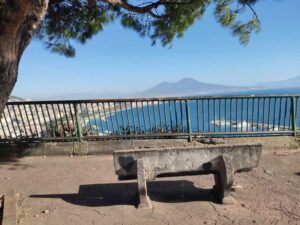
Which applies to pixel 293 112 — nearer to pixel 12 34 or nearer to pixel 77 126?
pixel 77 126

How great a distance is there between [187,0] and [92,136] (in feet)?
14.4

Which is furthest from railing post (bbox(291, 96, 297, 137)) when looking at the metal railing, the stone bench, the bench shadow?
the stone bench

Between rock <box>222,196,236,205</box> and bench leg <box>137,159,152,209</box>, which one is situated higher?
bench leg <box>137,159,152,209</box>

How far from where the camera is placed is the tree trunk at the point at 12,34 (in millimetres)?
4410

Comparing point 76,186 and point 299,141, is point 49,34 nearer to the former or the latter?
point 76,186

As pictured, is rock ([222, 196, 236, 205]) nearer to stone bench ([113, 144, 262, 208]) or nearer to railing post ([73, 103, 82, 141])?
stone bench ([113, 144, 262, 208])

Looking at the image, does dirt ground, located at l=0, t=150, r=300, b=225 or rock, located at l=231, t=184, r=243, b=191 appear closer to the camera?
dirt ground, located at l=0, t=150, r=300, b=225

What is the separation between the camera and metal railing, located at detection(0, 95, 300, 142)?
31.2 feet

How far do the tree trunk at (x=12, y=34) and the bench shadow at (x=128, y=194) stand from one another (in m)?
2.17

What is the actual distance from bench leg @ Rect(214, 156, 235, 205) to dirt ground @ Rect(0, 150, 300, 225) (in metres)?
0.15

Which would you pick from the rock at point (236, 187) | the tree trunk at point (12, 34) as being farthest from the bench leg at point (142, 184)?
the tree trunk at point (12, 34)

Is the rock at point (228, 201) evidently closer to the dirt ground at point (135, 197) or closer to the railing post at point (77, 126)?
the dirt ground at point (135, 197)

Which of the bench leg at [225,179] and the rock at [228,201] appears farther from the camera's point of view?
the rock at [228,201]

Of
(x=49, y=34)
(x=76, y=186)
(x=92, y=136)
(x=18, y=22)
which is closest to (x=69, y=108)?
(x=92, y=136)
